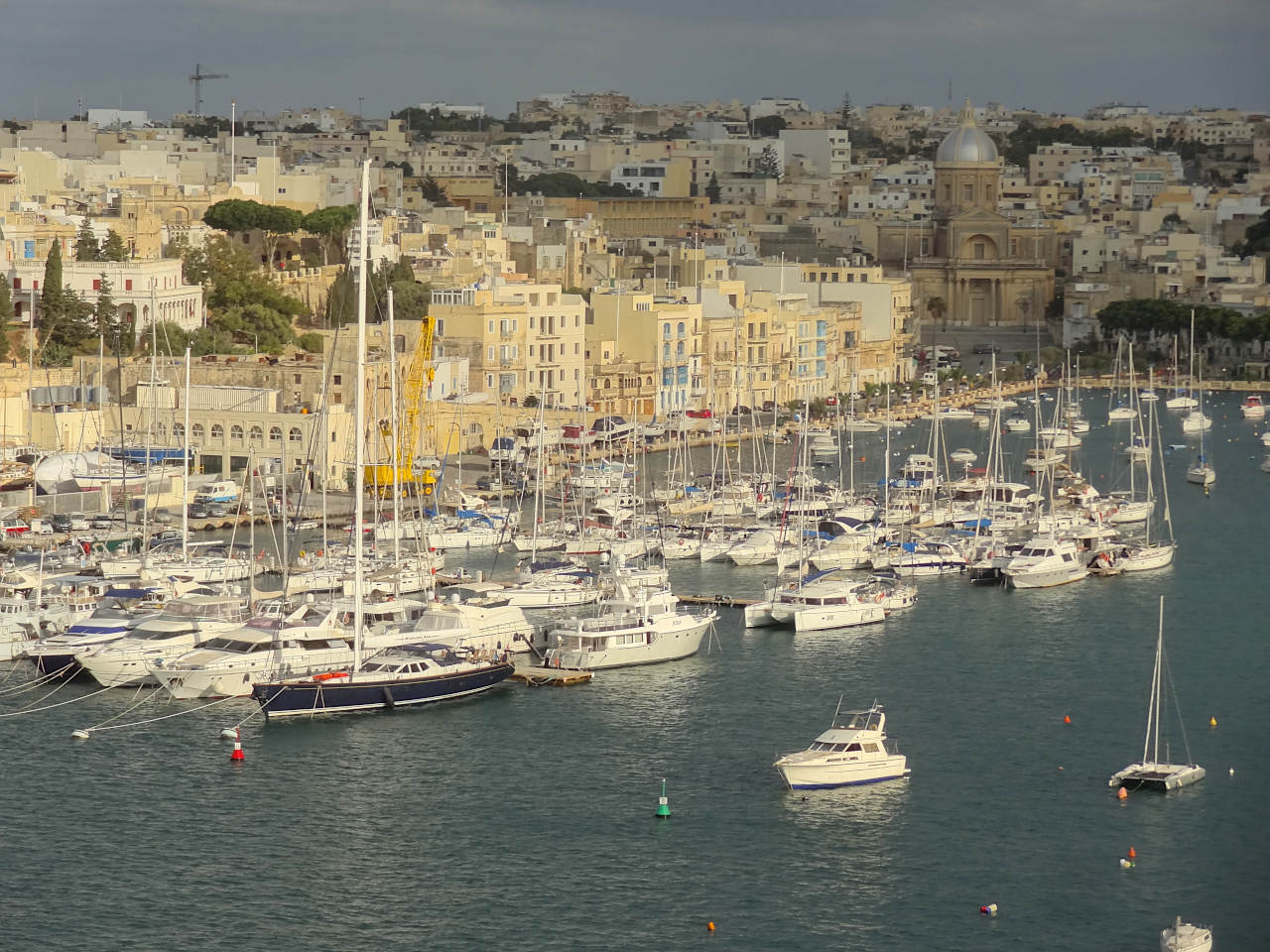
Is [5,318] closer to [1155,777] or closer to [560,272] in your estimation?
[560,272]

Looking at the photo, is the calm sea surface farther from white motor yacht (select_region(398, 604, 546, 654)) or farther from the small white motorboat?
white motor yacht (select_region(398, 604, 546, 654))

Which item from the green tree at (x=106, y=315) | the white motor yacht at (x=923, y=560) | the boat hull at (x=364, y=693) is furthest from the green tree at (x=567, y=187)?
the boat hull at (x=364, y=693)

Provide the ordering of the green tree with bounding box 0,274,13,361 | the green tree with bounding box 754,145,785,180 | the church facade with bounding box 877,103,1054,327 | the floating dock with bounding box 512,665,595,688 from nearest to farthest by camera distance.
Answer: the floating dock with bounding box 512,665,595,688 < the green tree with bounding box 0,274,13,361 < the church facade with bounding box 877,103,1054,327 < the green tree with bounding box 754,145,785,180

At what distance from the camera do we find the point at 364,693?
2606 centimetres

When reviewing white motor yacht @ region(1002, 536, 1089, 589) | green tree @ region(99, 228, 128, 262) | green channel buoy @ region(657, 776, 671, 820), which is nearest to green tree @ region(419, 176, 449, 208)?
green tree @ region(99, 228, 128, 262)

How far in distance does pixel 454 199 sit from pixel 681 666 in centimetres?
6130

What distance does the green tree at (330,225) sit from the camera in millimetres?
59000

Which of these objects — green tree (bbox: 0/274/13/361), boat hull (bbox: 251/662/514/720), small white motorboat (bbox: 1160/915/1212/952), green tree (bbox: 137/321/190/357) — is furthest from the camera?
green tree (bbox: 137/321/190/357)

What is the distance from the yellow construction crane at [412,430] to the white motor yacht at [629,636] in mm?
7887

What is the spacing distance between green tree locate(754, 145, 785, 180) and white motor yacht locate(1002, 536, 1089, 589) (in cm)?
7335

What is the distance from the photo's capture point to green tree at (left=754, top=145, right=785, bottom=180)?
357ft

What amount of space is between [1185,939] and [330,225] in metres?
42.4

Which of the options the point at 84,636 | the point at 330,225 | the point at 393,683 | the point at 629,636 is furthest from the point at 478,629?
the point at 330,225

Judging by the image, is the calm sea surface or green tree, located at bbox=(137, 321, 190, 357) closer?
the calm sea surface
